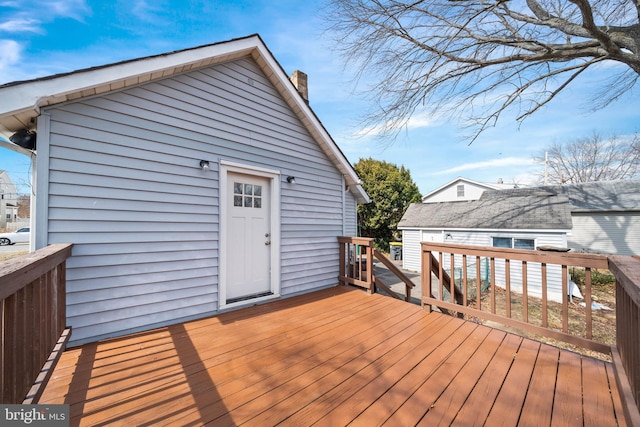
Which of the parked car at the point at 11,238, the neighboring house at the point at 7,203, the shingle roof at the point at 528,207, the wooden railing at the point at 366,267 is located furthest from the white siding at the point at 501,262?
the neighboring house at the point at 7,203

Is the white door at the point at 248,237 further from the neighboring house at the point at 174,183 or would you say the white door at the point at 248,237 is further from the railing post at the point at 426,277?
the railing post at the point at 426,277

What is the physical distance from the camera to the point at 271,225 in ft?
13.5

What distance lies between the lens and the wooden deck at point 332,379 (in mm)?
1604

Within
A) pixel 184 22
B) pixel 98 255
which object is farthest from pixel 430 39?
pixel 98 255

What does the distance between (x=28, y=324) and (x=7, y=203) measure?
37744 mm

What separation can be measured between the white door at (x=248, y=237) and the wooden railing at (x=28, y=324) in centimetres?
179

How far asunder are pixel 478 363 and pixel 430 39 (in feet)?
23.3

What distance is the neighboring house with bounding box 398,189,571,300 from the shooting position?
952 cm

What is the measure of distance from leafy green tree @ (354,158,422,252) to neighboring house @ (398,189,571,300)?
2414 millimetres

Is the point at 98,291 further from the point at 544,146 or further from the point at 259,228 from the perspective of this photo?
the point at 544,146

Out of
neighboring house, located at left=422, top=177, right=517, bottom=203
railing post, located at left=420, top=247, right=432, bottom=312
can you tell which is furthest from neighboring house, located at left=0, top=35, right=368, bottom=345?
neighboring house, located at left=422, top=177, right=517, bottom=203

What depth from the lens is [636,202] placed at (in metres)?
13.4

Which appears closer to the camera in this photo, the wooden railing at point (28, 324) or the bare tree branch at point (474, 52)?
the wooden railing at point (28, 324)

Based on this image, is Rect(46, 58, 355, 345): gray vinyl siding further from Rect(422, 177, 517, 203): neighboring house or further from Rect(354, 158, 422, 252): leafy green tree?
Rect(422, 177, 517, 203): neighboring house
